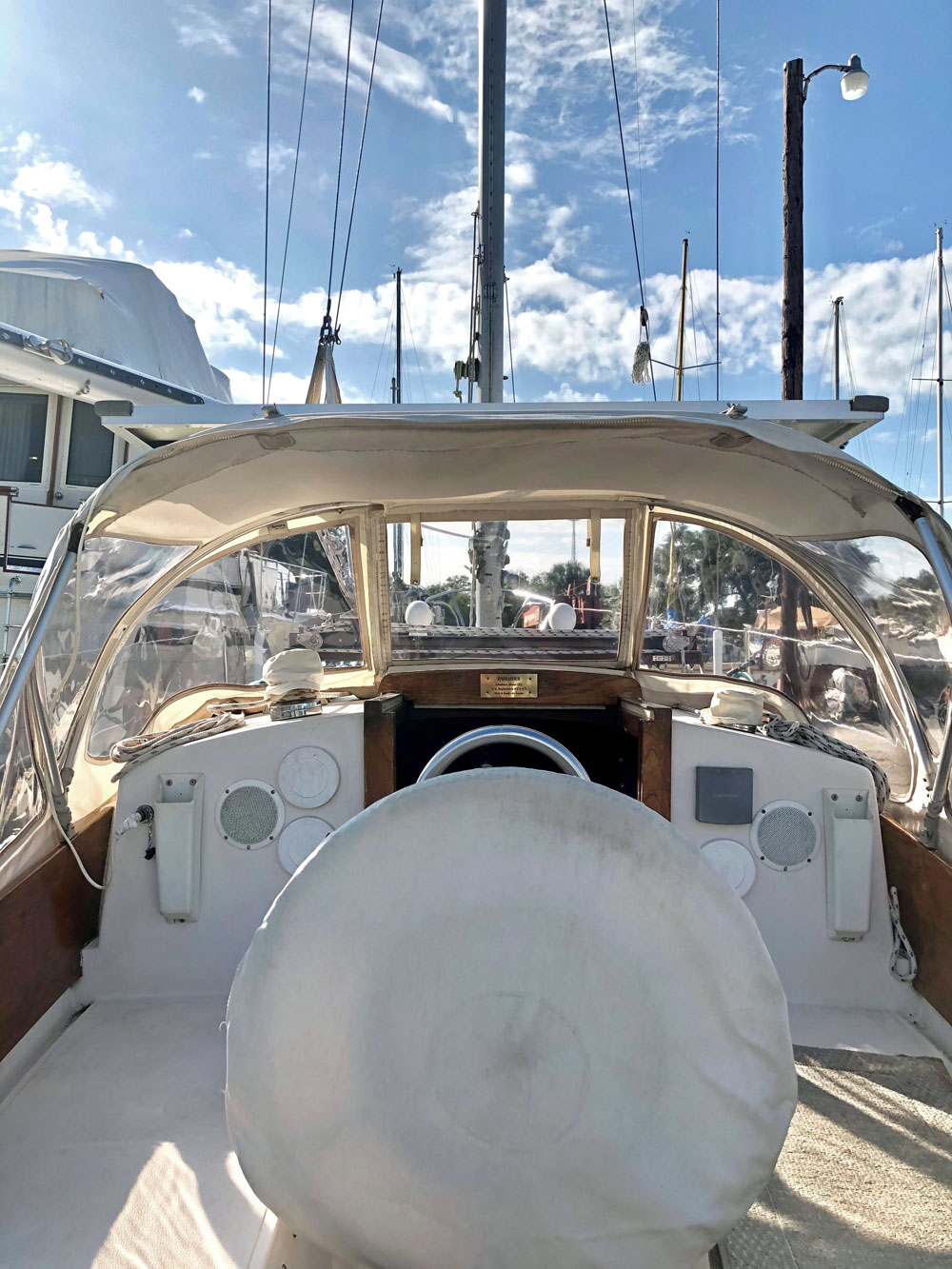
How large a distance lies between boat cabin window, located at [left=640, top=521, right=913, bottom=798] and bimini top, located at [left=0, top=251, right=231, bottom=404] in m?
6.07

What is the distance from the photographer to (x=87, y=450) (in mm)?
9234

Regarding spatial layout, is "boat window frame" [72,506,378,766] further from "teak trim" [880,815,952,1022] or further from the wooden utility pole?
the wooden utility pole

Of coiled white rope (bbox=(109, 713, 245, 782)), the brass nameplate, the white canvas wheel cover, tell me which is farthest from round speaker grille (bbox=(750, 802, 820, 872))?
coiled white rope (bbox=(109, 713, 245, 782))

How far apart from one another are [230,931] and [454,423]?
202 cm

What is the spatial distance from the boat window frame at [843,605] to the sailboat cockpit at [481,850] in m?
0.02

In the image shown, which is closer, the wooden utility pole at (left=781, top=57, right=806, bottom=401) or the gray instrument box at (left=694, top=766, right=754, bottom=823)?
the gray instrument box at (left=694, top=766, right=754, bottom=823)

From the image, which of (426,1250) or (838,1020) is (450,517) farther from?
(426,1250)

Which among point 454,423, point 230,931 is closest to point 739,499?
point 454,423

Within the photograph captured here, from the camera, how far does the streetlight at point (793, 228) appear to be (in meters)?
8.36

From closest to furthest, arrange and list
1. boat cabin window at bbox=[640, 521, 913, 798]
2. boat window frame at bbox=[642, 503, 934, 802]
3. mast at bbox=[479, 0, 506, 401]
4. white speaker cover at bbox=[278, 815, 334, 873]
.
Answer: boat window frame at bbox=[642, 503, 934, 802] → white speaker cover at bbox=[278, 815, 334, 873] → boat cabin window at bbox=[640, 521, 913, 798] → mast at bbox=[479, 0, 506, 401]

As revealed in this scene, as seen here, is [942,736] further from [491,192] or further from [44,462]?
[44,462]

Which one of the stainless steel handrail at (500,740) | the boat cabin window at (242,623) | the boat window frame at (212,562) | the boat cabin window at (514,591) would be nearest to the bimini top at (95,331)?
the boat cabin window at (242,623)

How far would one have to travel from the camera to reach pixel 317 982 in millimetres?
1106

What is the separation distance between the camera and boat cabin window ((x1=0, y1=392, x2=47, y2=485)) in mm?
8898
